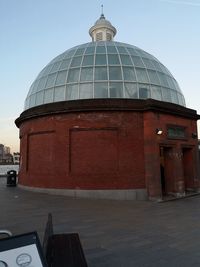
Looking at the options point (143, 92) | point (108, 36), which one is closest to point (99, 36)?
point (108, 36)

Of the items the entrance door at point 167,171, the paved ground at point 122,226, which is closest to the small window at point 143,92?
the entrance door at point 167,171

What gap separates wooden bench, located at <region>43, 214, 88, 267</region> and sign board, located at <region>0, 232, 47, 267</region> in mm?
1741

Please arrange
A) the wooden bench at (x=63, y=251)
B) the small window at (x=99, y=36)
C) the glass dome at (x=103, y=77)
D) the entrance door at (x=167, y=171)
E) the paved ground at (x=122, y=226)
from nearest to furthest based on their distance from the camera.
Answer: the wooden bench at (x=63, y=251) < the paved ground at (x=122, y=226) < the entrance door at (x=167, y=171) < the glass dome at (x=103, y=77) < the small window at (x=99, y=36)

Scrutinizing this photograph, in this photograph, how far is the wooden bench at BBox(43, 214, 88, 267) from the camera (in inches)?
161

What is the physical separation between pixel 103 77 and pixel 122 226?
35.2 feet

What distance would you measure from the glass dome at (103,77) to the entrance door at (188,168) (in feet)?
12.8

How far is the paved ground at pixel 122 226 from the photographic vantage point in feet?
19.6

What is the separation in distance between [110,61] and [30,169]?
370 inches

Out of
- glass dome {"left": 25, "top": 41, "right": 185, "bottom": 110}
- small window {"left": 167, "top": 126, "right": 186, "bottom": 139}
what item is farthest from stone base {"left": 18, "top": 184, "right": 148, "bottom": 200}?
glass dome {"left": 25, "top": 41, "right": 185, "bottom": 110}

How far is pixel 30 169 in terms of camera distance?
17922mm

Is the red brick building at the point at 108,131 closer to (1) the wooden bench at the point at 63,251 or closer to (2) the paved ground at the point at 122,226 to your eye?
(2) the paved ground at the point at 122,226

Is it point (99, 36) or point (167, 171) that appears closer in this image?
point (167, 171)

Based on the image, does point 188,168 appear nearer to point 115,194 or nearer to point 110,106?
point 115,194

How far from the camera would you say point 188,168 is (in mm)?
17828
